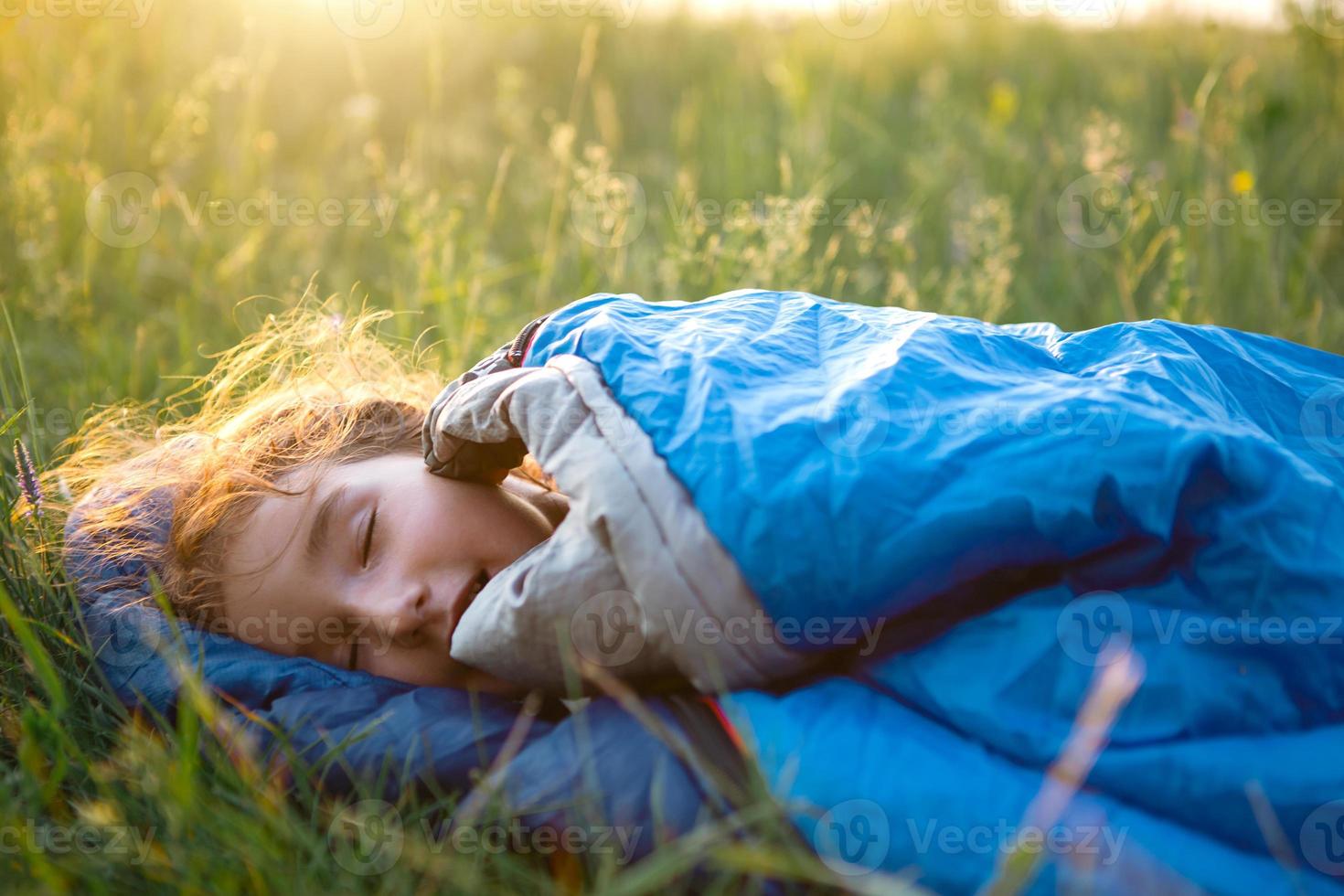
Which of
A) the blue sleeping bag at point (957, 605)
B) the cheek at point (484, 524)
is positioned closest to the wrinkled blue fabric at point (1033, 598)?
the blue sleeping bag at point (957, 605)

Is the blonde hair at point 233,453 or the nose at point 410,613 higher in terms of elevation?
the blonde hair at point 233,453

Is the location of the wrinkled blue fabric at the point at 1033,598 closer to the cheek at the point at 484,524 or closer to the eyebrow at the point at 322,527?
the cheek at the point at 484,524

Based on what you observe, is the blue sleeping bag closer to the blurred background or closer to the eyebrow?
the eyebrow

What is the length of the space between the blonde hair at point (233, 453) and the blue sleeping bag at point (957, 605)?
528 mm

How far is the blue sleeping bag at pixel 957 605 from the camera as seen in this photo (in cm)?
120

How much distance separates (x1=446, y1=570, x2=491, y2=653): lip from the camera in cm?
156

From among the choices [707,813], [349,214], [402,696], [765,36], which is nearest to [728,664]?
[707,813]

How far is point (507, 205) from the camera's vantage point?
3904 millimetres

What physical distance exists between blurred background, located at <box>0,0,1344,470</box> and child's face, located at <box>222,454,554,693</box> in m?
0.62

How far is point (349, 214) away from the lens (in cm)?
368

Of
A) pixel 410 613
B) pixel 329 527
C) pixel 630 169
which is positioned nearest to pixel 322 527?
pixel 329 527

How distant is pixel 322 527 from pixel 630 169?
2.89 meters

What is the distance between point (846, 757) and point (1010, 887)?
0.33 meters

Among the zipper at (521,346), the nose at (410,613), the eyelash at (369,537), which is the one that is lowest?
the nose at (410,613)
